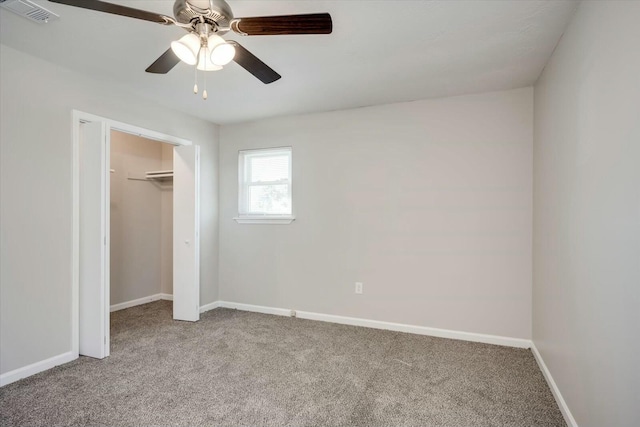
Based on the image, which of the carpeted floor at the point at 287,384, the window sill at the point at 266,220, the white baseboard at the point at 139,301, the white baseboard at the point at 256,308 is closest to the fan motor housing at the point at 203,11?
the carpeted floor at the point at 287,384

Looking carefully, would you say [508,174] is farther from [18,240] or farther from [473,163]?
[18,240]

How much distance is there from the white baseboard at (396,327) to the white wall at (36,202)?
6.62ft

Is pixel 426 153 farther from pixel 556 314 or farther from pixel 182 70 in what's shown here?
pixel 182 70

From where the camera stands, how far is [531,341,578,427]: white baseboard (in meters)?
1.91

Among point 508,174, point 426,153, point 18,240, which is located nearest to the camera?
point 18,240

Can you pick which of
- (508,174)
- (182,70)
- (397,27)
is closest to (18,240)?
(182,70)

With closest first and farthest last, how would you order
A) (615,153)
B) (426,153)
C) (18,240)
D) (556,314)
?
(615,153)
(556,314)
(18,240)
(426,153)

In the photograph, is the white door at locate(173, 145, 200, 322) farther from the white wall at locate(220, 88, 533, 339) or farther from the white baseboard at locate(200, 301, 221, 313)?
the white wall at locate(220, 88, 533, 339)

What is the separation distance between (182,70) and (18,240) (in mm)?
1832

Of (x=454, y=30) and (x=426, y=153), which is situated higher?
(x=454, y=30)

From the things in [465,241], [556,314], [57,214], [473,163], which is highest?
[473,163]

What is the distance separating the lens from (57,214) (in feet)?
8.84

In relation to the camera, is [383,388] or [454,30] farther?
[383,388]

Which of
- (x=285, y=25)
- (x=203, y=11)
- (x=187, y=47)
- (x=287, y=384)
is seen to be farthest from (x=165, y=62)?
(x=287, y=384)
